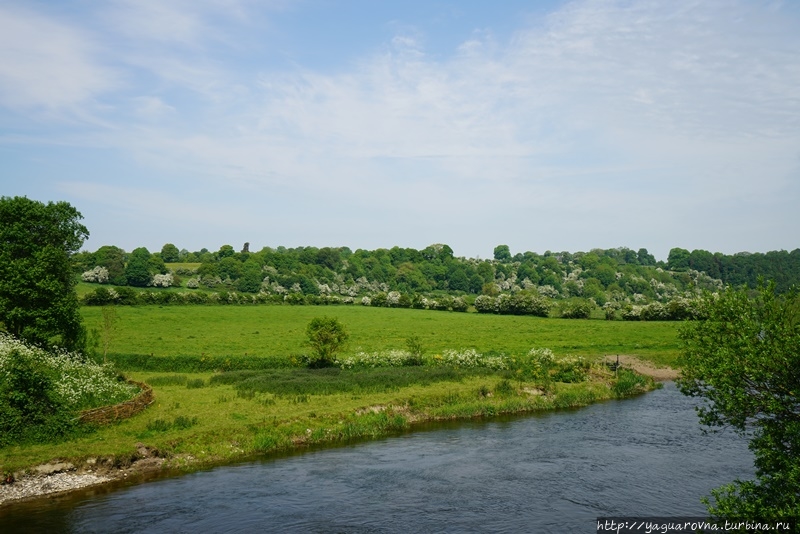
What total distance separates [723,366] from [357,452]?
75.9 feet

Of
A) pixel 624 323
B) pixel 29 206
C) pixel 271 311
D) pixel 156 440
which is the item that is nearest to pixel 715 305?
pixel 156 440

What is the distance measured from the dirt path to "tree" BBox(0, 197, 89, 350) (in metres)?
57.6

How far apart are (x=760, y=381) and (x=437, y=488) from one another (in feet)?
53.1

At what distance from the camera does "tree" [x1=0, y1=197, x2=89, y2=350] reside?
48.7 meters

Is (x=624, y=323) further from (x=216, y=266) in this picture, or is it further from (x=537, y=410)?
(x=216, y=266)

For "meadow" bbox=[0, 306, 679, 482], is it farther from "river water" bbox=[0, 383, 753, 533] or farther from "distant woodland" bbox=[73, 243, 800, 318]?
"distant woodland" bbox=[73, 243, 800, 318]

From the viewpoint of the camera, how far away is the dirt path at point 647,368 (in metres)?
64.4

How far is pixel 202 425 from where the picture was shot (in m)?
36.2

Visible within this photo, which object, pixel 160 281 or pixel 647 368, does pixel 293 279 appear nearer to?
pixel 160 281

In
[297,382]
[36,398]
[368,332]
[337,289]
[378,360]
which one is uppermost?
[337,289]

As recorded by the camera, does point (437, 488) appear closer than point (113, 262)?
Yes

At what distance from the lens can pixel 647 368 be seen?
66.8 metres

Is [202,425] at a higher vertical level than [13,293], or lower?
lower

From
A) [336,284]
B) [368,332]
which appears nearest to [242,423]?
[368,332]
